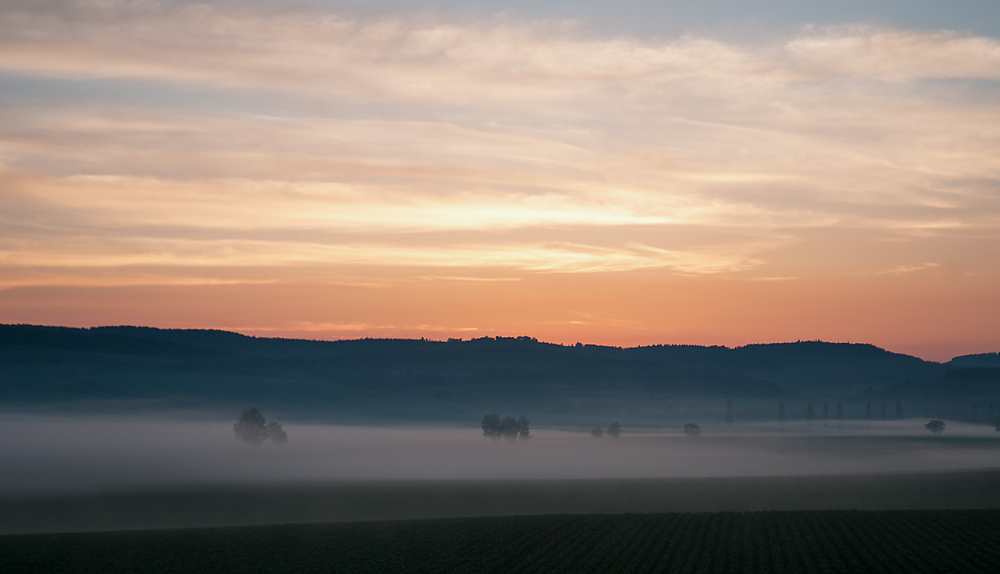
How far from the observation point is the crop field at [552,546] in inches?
2190

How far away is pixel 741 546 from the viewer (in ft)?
205

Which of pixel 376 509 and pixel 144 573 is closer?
pixel 144 573

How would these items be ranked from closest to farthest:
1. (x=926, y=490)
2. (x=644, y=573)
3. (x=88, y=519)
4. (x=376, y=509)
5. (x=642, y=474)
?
1. (x=644, y=573)
2. (x=88, y=519)
3. (x=376, y=509)
4. (x=926, y=490)
5. (x=642, y=474)

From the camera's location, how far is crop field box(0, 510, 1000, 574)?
55625 mm

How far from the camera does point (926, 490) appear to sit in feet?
368

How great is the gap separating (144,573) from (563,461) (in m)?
146

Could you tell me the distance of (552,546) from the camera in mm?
63281

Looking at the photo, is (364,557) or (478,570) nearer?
(478,570)

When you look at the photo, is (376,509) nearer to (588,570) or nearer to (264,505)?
(264,505)

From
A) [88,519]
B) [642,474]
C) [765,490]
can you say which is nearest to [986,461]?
[642,474]

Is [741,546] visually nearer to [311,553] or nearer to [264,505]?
[311,553]

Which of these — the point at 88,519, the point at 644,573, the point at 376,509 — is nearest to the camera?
the point at 644,573

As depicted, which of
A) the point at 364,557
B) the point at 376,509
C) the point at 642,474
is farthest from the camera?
the point at 642,474

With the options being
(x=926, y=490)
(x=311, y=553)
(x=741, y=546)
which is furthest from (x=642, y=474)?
(x=311, y=553)
